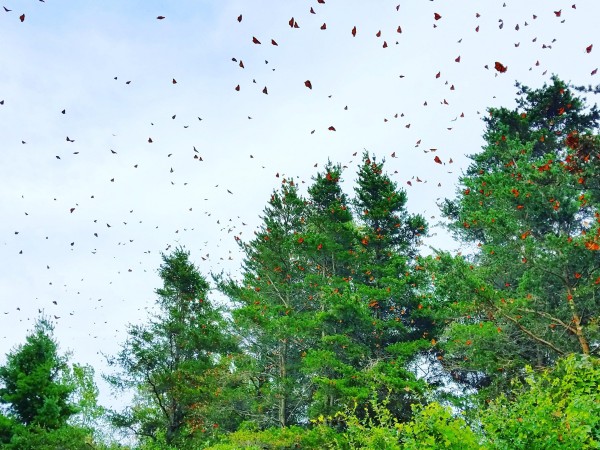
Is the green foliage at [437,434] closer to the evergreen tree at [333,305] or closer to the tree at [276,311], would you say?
the evergreen tree at [333,305]

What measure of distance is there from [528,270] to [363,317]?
6348 millimetres

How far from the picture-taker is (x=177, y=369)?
20562 mm

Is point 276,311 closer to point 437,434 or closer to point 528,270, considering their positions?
point 528,270

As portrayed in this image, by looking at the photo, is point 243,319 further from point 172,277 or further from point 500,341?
point 500,341

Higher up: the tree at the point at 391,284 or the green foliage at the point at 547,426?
the tree at the point at 391,284

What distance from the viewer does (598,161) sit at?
10820mm

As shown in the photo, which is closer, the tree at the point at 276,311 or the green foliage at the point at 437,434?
the green foliage at the point at 437,434

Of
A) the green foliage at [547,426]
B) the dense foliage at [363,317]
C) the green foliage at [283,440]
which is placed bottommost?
the green foliage at [283,440]

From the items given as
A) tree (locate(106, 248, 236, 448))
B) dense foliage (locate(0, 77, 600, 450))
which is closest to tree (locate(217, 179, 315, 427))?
dense foliage (locate(0, 77, 600, 450))

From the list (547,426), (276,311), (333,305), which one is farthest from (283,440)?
(547,426)

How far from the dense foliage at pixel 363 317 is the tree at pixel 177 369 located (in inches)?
3.0

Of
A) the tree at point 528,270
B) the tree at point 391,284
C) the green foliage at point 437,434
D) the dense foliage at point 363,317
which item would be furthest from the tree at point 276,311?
the green foliage at point 437,434

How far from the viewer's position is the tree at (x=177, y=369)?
1989cm

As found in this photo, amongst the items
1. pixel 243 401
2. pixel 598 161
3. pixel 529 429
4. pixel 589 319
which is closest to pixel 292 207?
pixel 243 401
